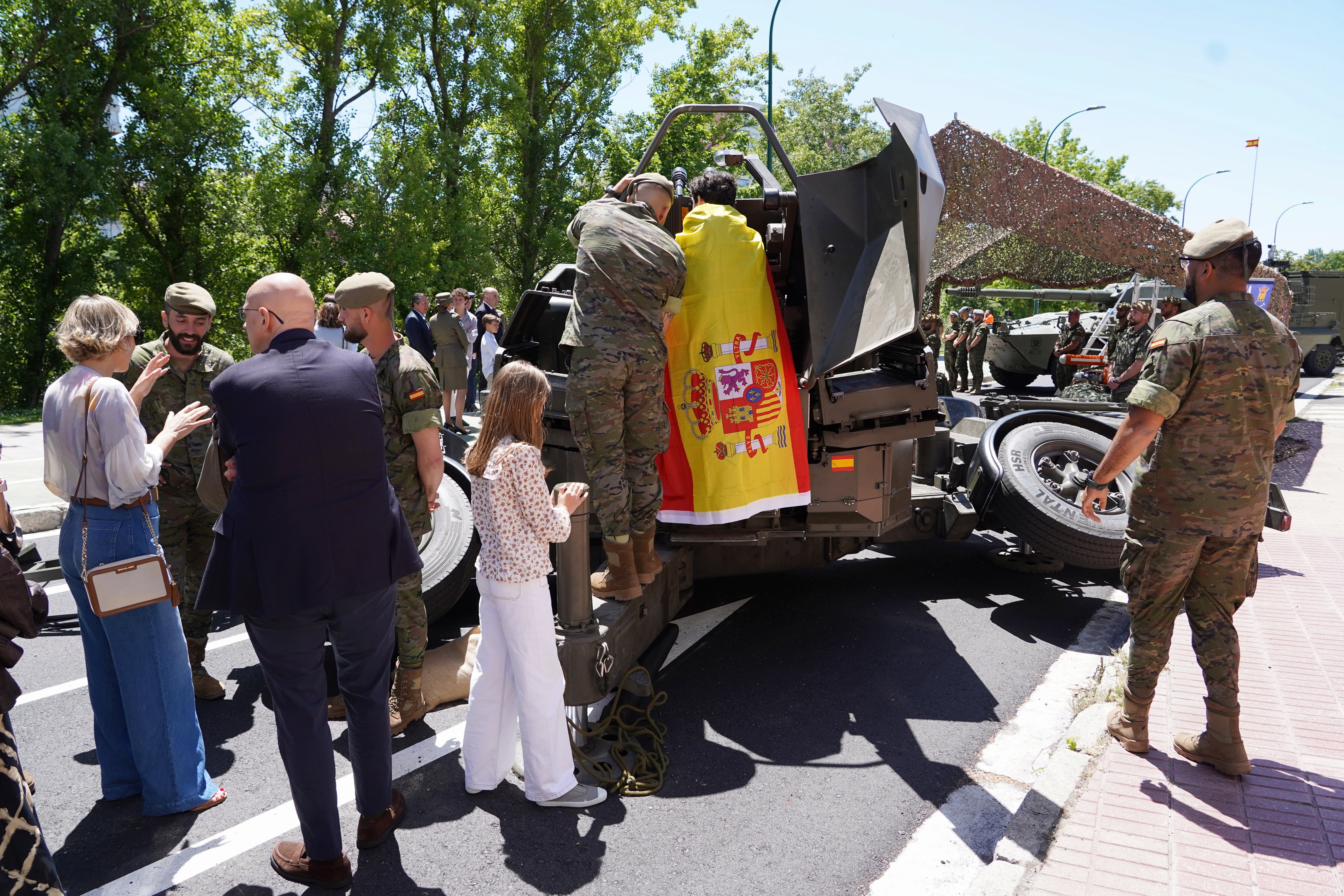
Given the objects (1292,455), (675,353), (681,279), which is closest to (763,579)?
(675,353)

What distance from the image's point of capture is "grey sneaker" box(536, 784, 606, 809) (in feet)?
11.0

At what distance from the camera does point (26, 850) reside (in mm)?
2240

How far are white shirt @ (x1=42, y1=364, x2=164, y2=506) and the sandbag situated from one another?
1614 millimetres

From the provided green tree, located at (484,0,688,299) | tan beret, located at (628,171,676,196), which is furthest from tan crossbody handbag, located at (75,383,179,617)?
green tree, located at (484,0,688,299)

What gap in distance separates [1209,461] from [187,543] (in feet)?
15.2

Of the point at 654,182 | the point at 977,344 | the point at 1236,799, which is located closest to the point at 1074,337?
the point at 977,344

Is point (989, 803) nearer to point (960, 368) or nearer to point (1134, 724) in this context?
point (1134, 724)

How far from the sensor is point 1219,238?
3.44 metres

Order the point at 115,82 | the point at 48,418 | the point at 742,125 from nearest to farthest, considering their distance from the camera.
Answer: the point at 48,418
the point at 115,82
the point at 742,125

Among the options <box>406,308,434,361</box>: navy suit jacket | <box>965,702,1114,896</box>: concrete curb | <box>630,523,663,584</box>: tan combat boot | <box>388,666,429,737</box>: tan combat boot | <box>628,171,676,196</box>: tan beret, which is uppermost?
<box>628,171,676,196</box>: tan beret

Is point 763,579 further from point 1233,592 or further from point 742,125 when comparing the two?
point 742,125

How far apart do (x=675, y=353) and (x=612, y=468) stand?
28.3 inches

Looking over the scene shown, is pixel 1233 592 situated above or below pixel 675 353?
below

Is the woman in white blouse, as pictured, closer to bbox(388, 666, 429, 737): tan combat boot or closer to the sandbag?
bbox(388, 666, 429, 737): tan combat boot
